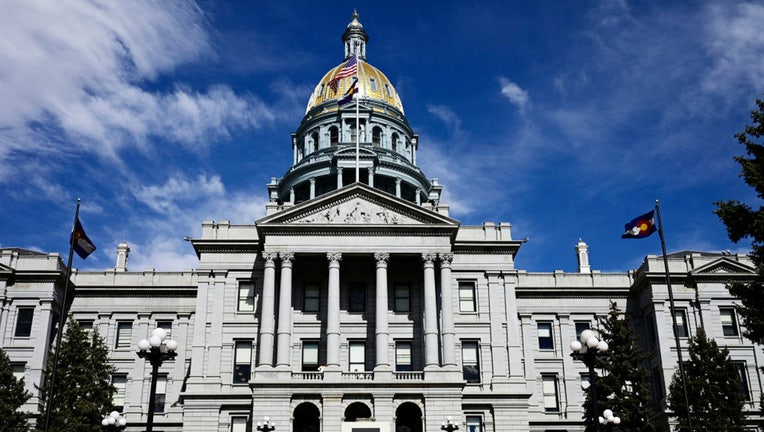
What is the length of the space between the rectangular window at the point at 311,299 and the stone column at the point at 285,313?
2358 millimetres

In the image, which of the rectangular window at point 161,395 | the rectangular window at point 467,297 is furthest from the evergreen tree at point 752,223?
the rectangular window at point 161,395

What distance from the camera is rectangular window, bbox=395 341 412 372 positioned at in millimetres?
48344

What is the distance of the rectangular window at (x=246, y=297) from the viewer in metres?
50.0

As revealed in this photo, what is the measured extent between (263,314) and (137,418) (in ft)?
42.9

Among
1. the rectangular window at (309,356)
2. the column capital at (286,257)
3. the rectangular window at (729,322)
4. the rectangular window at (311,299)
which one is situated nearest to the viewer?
the rectangular window at (309,356)

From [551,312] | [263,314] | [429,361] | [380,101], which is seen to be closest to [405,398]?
[429,361]

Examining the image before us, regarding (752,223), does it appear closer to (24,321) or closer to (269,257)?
(269,257)

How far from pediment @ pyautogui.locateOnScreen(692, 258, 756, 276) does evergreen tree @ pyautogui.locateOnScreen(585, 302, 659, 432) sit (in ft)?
30.5

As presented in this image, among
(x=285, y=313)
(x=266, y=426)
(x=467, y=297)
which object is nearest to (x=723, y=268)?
(x=467, y=297)

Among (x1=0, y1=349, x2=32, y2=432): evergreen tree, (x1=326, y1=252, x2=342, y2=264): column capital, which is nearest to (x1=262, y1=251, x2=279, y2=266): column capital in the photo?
(x1=326, y1=252, x2=342, y2=264): column capital

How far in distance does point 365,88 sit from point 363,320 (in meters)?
34.6

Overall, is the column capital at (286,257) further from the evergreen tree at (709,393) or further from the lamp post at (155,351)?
the evergreen tree at (709,393)

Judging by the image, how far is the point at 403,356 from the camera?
4872cm

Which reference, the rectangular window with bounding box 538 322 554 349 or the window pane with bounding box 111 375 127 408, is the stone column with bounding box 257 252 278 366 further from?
the rectangular window with bounding box 538 322 554 349
